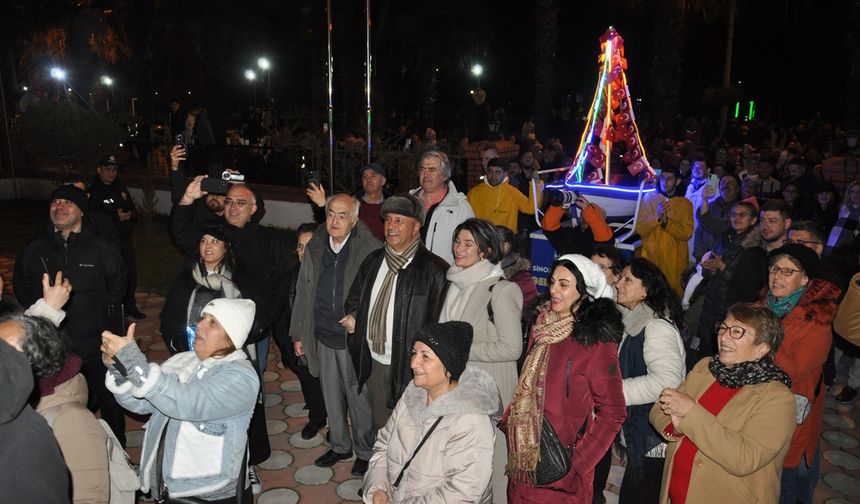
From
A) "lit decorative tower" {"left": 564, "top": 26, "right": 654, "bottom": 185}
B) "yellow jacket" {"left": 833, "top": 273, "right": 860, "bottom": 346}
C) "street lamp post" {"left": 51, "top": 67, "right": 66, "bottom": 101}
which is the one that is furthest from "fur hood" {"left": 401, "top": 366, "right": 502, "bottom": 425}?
"street lamp post" {"left": 51, "top": 67, "right": 66, "bottom": 101}

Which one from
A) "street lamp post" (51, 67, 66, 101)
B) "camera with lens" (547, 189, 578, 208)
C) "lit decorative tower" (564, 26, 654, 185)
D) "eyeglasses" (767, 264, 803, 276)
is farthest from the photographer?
"street lamp post" (51, 67, 66, 101)

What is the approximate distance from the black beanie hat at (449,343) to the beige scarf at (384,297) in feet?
4.25

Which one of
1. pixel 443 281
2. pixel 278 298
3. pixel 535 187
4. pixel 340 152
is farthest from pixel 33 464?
pixel 340 152

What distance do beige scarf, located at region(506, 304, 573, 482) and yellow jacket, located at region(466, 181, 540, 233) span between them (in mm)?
3764

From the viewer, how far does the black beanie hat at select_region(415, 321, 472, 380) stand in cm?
273

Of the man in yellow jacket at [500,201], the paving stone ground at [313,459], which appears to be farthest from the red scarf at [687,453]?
the man in yellow jacket at [500,201]

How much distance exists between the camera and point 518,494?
314 centimetres

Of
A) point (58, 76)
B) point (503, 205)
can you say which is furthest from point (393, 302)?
point (58, 76)

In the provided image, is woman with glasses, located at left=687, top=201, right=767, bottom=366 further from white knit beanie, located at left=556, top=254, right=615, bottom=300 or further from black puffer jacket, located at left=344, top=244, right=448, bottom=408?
black puffer jacket, located at left=344, top=244, right=448, bottom=408

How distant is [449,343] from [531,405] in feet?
2.05

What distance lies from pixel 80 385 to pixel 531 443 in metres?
2.02

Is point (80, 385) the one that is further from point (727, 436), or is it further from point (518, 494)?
point (727, 436)

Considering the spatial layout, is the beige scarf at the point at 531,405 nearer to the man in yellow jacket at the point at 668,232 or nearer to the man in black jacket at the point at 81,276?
the man in black jacket at the point at 81,276

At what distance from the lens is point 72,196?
469cm
